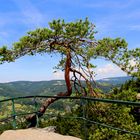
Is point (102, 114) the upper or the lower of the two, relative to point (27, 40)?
lower

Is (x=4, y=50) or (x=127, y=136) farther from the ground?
(x=4, y=50)

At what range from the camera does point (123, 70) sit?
2042 cm

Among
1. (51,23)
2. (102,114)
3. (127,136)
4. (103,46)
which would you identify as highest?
(51,23)

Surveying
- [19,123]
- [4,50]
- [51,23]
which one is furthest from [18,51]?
[19,123]

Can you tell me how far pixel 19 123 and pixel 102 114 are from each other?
16.2 ft

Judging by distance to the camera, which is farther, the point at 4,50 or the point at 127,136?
the point at 4,50

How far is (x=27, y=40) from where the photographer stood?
19.9 m

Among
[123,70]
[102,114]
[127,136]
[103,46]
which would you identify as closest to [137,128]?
[127,136]

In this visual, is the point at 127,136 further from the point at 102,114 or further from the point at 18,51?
the point at 18,51

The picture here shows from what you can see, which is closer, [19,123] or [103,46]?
[103,46]

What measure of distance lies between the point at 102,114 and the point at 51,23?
584 centimetres

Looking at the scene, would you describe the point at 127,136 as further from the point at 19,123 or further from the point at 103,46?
the point at 19,123

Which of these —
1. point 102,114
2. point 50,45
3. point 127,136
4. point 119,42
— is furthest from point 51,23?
point 127,136

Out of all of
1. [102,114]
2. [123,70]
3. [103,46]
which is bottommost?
[102,114]
